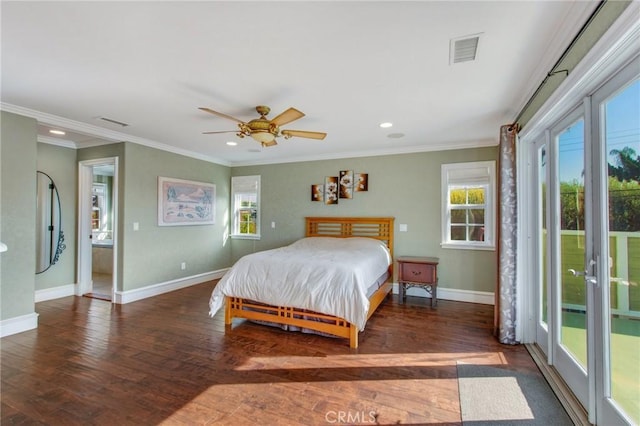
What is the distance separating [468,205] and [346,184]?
79.0 inches

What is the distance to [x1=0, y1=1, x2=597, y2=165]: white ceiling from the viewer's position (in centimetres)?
166

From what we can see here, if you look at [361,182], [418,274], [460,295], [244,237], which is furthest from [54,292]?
[460,295]

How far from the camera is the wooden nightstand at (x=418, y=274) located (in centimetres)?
412

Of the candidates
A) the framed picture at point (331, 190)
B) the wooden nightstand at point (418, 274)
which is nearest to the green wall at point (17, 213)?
the framed picture at point (331, 190)

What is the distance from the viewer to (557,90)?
1.91 m

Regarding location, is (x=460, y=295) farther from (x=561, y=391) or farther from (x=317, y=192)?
(x=317, y=192)

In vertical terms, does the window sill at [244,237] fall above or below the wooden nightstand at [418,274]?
above

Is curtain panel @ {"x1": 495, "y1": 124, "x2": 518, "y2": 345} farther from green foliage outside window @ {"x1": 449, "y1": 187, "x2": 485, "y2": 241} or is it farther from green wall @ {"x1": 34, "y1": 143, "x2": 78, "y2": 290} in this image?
green wall @ {"x1": 34, "y1": 143, "x2": 78, "y2": 290}

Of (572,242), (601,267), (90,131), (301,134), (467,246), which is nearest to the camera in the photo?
(601,267)

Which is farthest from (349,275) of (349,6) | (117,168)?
(117,168)

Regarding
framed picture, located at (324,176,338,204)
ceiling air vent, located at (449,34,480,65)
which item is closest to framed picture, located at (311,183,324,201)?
framed picture, located at (324,176,338,204)

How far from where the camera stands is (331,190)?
533 cm

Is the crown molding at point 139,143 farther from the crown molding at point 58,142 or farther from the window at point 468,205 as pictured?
the window at point 468,205

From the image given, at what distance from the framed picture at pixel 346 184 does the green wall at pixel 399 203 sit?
10 centimetres
